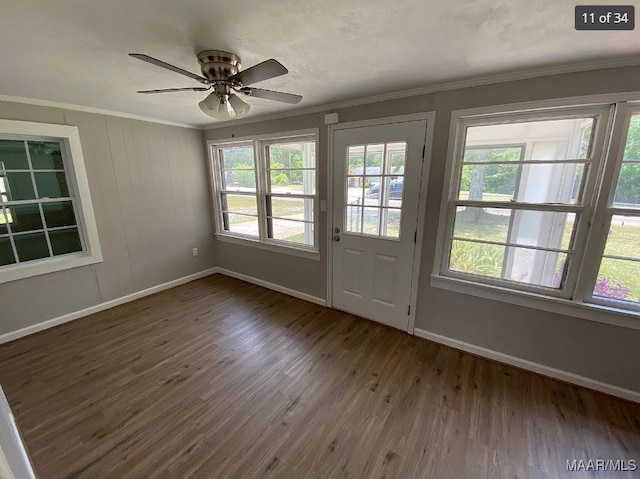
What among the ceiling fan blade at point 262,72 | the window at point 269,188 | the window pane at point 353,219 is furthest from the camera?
the window at point 269,188

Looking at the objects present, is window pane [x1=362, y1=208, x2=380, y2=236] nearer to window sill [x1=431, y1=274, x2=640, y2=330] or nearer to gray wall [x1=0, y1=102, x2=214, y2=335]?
window sill [x1=431, y1=274, x2=640, y2=330]

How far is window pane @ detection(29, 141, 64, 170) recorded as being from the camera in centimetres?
259

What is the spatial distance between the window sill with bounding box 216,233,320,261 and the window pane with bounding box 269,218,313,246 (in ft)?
0.40

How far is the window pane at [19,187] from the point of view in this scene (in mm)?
2482

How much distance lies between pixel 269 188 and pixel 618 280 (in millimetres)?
3337

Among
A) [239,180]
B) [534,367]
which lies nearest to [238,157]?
[239,180]

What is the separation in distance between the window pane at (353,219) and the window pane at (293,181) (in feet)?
1.84

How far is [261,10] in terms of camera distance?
118cm

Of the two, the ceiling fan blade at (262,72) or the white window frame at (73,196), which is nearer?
the ceiling fan blade at (262,72)

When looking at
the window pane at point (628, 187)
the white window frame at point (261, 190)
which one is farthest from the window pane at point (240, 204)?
A: the window pane at point (628, 187)

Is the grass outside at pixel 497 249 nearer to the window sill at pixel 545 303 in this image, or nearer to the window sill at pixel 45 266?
the window sill at pixel 545 303

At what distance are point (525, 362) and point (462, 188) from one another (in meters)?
1.52

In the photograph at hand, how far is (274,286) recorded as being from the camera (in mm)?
3641

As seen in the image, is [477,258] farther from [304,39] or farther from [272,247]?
[272,247]
